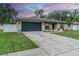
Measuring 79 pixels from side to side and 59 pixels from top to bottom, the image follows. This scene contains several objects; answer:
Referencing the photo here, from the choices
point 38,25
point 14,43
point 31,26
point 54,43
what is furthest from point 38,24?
point 14,43

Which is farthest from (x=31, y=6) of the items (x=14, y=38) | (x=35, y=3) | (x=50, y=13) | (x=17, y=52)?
(x=17, y=52)

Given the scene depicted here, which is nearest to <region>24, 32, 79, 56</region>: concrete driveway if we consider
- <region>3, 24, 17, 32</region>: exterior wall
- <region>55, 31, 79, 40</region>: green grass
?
<region>55, 31, 79, 40</region>: green grass

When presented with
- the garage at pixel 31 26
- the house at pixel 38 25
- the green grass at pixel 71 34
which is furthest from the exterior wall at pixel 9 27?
the green grass at pixel 71 34

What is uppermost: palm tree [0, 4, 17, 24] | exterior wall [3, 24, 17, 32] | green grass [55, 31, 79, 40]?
palm tree [0, 4, 17, 24]

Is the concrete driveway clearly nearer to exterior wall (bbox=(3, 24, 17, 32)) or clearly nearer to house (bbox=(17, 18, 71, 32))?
house (bbox=(17, 18, 71, 32))

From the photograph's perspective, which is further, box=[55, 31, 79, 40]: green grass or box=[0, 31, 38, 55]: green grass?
box=[55, 31, 79, 40]: green grass

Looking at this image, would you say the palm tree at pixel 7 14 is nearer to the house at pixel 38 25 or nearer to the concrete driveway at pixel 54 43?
the house at pixel 38 25

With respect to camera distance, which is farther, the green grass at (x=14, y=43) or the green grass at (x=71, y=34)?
the green grass at (x=71, y=34)

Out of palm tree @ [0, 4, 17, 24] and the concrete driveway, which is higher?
palm tree @ [0, 4, 17, 24]
